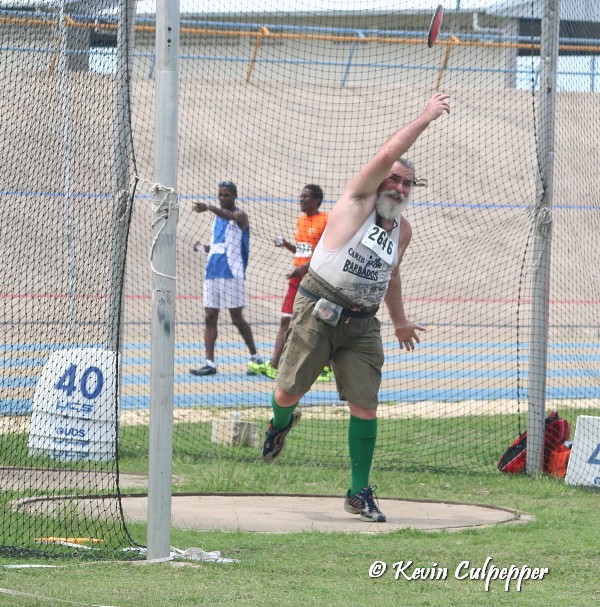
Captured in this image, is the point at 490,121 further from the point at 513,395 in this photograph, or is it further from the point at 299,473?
the point at 299,473

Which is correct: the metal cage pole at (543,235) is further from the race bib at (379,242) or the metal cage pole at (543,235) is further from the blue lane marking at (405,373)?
the race bib at (379,242)

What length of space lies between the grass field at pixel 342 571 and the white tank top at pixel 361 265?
1.38 meters

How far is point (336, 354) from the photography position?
747cm

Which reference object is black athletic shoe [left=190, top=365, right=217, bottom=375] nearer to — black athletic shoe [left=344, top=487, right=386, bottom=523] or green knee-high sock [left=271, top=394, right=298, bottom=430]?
green knee-high sock [left=271, top=394, right=298, bottom=430]

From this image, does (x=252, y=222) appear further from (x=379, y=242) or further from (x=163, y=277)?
(x=163, y=277)

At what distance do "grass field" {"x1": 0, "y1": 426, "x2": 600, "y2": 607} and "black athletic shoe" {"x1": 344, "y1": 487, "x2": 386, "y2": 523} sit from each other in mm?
452

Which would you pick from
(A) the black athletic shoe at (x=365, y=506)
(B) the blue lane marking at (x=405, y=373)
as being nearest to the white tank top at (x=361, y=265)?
(A) the black athletic shoe at (x=365, y=506)

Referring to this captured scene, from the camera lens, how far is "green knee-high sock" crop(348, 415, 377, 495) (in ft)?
24.4

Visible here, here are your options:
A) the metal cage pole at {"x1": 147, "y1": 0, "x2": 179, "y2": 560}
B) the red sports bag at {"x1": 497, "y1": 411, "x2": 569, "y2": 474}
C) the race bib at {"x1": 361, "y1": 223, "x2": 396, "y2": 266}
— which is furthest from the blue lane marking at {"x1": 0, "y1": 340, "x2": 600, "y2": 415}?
the metal cage pole at {"x1": 147, "y1": 0, "x2": 179, "y2": 560}

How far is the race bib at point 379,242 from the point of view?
23.0 feet

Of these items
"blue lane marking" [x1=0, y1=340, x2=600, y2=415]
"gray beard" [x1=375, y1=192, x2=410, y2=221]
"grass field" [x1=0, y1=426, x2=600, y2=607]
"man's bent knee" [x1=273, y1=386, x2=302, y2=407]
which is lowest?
"grass field" [x1=0, y1=426, x2=600, y2=607]

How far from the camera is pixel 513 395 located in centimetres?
1407

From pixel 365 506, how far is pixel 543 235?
309 centimetres

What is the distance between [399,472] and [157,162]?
4.19 metres
